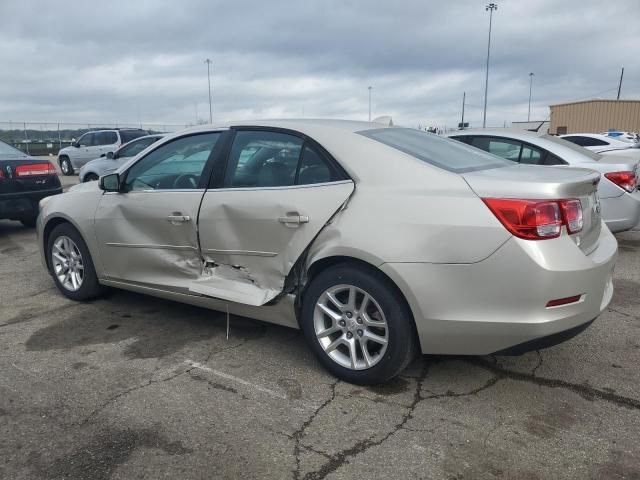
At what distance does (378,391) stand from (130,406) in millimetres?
1382

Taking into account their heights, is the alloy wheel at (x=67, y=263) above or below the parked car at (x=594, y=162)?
below

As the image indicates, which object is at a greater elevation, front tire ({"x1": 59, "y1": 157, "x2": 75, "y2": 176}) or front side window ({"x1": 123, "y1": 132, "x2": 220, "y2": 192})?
Answer: front side window ({"x1": 123, "y1": 132, "x2": 220, "y2": 192})

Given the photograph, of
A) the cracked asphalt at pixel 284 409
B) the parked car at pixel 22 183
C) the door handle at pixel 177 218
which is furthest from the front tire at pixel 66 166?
the door handle at pixel 177 218

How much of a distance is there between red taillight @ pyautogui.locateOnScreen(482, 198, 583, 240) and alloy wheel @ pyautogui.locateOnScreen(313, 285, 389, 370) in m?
0.81

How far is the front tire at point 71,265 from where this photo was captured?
468cm

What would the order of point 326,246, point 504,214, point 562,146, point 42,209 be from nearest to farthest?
1. point 504,214
2. point 326,246
3. point 42,209
4. point 562,146

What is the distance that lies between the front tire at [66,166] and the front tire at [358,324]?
64.4 ft

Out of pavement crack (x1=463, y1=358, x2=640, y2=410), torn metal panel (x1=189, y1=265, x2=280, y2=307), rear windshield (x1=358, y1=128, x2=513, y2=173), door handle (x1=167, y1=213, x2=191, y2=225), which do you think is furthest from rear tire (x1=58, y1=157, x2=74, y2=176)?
pavement crack (x1=463, y1=358, x2=640, y2=410)

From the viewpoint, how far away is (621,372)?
11.1 feet

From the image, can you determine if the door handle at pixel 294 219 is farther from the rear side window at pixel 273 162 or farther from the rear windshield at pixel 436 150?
the rear windshield at pixel 436 150

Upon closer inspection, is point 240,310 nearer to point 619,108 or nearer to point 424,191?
point 424,191

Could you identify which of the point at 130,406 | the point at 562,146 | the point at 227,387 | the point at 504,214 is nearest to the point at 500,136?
the point at 562,146

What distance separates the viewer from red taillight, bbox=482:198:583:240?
2.70 m

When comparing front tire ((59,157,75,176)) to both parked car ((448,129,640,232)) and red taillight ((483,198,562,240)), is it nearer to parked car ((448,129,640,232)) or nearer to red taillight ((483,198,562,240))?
parked car ((448,129,640,232))
